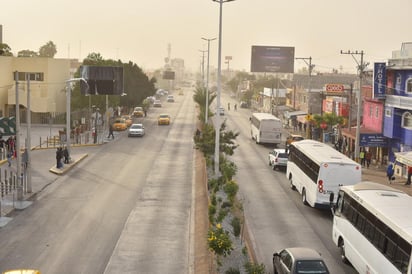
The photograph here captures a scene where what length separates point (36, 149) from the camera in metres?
50.4

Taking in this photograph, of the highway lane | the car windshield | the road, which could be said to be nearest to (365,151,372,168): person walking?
the highway lane

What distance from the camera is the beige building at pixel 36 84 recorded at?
243ft

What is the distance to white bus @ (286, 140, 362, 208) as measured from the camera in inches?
1095

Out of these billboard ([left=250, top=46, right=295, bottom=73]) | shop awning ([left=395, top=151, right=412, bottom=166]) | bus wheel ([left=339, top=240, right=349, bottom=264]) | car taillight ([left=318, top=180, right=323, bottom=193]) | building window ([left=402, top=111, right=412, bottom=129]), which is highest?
billboard ([left=250, top=46, right=295, bottom=73])

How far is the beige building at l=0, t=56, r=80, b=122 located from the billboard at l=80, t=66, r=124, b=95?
845 cm

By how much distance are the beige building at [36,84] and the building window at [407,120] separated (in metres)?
44.7

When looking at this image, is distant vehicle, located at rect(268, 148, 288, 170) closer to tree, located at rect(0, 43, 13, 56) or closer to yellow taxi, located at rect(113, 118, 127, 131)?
yellow taxi, located at rect(113, 118, 127, 131)

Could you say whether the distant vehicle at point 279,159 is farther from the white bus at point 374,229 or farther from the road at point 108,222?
the white bus at point 374,229

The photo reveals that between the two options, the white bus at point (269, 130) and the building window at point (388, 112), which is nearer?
the building window at point (388, 112)

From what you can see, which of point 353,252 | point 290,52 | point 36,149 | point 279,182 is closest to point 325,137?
point 279,182

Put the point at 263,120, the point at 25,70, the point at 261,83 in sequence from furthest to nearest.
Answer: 1. the point at 261,83
2. the point at 25,70
3. the point at 263,120

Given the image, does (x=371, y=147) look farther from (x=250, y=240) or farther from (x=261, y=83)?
(x=261, y=83)

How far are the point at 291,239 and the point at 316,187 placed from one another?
4640mm

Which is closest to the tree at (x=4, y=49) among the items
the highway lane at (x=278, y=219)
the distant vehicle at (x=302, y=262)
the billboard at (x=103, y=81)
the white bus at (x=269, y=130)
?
the billboard at (x=103, y=81)
